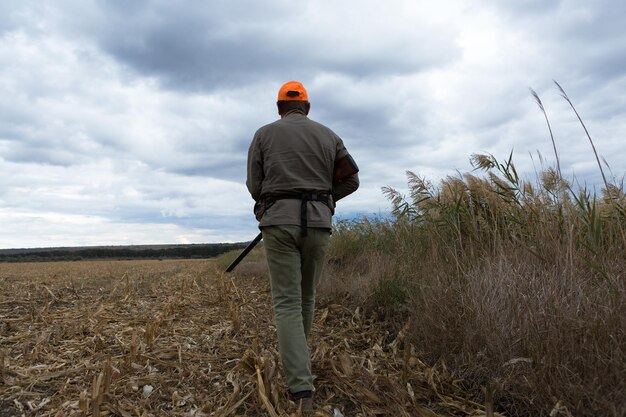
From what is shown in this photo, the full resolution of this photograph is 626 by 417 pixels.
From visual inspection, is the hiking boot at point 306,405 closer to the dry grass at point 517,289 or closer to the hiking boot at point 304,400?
the hiking boot at point 304,400

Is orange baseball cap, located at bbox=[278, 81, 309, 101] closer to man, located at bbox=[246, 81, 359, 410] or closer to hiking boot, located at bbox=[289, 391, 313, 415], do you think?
man, located at bbox=[246, 81, 359, 410]

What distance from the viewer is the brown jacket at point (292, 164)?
352 cm

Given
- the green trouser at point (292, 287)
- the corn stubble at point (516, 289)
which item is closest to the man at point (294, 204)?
the green trouser at point (292, 287)

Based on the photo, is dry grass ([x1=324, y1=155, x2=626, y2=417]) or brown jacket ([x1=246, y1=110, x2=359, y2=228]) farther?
brown jacket ([x1=246, y1=110, x2=359, y2=228])

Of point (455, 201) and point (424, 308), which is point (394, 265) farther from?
point (424, 308)

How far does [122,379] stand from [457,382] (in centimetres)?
259

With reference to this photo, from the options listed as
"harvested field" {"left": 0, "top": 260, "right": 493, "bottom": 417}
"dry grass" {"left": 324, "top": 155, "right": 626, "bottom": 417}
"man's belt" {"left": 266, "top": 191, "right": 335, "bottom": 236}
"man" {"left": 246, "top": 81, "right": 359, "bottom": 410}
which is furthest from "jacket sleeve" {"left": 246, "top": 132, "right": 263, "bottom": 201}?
"dry grass" {"left": 324, "top": 155, "right": 626, "bottom": 417}

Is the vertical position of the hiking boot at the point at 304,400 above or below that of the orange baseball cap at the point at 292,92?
below

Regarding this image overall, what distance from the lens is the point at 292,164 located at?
3590 mm

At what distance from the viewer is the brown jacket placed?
3.52 metres

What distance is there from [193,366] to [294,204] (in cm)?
176

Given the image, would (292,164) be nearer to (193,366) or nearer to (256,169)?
(256,169)

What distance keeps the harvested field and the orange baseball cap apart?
6.83ft

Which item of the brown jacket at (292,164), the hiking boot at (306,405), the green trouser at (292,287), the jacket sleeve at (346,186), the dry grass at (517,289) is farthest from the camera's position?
the jacket sleeve at (346,186)
